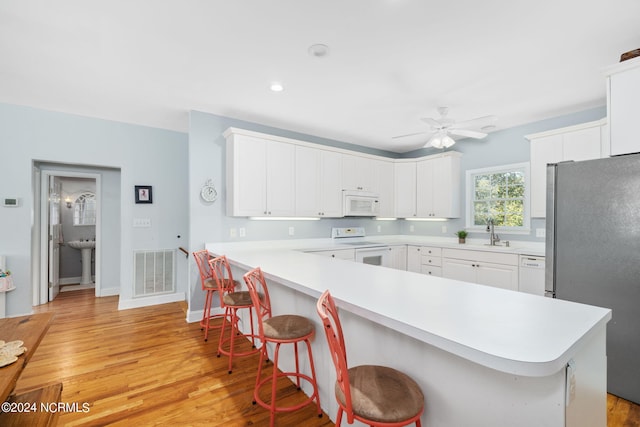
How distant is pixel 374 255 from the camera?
14.6 ft

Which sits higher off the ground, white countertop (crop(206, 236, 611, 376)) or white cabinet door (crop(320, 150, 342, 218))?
white cabinet door (crop(320, 150, 342, 218))

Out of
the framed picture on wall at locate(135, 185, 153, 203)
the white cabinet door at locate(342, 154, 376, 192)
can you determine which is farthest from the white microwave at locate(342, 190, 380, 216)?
the framed picture on wall at locate(135, 185, 153, 203)

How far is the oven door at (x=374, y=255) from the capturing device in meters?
4.31

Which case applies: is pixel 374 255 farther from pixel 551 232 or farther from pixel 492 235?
pixel 551 232

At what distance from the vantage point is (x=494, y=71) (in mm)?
2598

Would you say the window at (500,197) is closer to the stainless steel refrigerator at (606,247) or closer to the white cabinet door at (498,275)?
the white cabinet door at (498,275)

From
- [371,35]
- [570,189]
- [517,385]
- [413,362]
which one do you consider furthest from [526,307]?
[371,35]

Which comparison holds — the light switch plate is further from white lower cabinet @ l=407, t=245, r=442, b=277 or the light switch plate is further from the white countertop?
white lower cabinet @ l=407, t=245, r=442, b=277

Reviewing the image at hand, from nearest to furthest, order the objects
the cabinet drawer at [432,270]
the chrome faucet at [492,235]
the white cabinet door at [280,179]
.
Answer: the white cabinet door at [280,179] < the chrome faucet at [492,235] < the cabinet drawer at [432,270]

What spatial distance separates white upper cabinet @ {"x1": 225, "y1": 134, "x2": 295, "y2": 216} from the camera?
11.8 ft

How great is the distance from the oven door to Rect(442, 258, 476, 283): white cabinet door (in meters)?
0.82

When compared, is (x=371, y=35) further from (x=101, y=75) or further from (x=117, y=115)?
(x=117, y=115)

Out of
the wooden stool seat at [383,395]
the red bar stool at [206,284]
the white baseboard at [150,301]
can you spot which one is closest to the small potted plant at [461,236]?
the red bar stool at [206,284]

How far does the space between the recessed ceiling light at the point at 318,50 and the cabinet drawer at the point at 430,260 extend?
3.22 m
